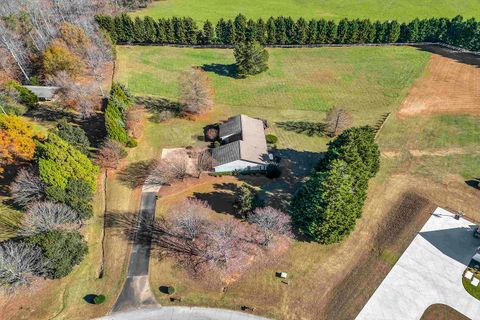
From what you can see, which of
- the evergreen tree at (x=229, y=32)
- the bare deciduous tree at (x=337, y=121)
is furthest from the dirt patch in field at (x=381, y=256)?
the evergreen tree at (x=229, y=32)

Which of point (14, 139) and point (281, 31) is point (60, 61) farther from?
point (281, 31)

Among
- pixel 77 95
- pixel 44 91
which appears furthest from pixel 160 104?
pixel 44 91

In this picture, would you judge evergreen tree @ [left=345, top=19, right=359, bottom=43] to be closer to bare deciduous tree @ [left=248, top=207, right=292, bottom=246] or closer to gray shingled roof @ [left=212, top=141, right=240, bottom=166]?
gray shingled roof @ [left=212, top=141, right=240, bottom=166]

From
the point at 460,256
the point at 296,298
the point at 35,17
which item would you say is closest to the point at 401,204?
the point at 460,256

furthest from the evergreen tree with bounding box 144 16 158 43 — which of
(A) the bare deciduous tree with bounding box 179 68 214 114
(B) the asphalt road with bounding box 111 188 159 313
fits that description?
(B) the asphalt road with bounding box 111 188 159 313

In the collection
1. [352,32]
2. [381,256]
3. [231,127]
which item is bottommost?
[381,256]

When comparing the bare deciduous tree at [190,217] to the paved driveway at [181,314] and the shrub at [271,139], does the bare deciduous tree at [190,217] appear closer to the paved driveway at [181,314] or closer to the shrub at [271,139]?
the paved driveway at [181,314]

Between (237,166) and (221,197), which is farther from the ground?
(237,166)
